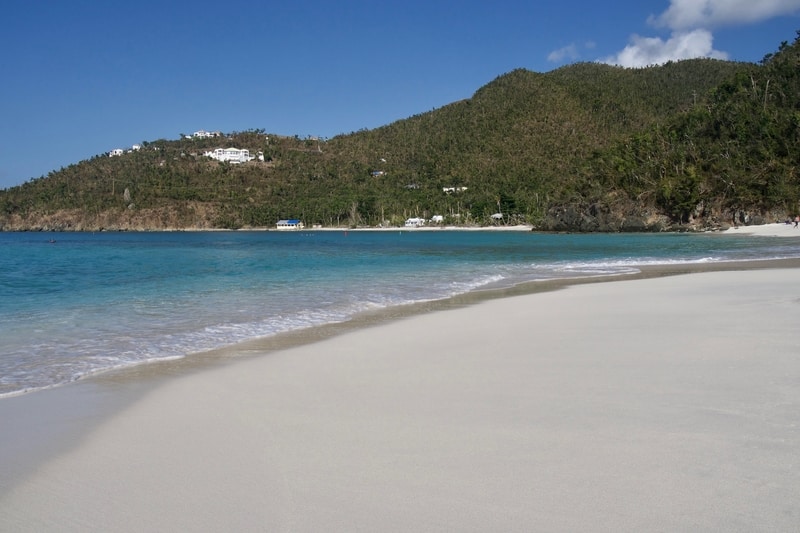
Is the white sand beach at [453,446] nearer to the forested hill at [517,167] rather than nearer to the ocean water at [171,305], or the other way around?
the ocean water at [171,305]

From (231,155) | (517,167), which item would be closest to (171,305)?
(517,167)

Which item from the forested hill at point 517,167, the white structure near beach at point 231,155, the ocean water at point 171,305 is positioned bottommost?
the ocean water at point 171,305

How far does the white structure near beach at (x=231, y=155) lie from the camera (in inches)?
7397

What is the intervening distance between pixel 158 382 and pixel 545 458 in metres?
4.35

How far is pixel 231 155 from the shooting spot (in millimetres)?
189500

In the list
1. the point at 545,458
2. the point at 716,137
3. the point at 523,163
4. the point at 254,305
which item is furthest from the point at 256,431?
the point at 523,163

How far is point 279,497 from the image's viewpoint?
134 inches

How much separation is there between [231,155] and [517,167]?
315ft

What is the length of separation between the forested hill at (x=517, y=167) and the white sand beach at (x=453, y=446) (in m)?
79.0

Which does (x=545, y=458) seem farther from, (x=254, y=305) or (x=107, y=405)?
(x=254, y=305)

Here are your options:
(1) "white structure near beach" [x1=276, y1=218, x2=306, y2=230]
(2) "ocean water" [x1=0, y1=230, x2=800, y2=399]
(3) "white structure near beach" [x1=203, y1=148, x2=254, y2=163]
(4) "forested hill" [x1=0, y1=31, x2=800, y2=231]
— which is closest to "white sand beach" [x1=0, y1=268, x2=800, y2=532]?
(2) "ocean water" [x1=0, y1=230, x2=800, y2=399]

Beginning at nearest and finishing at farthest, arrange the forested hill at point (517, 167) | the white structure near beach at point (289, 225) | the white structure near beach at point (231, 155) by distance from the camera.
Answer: the forested hill at point (517, 167) < the white structure near beach at point (289, 225) < the white structure near beach at point (231, 155)

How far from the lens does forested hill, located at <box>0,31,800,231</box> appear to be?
8206cm

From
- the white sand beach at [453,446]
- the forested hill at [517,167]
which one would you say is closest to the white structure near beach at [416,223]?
the forested hill at [517,167]
